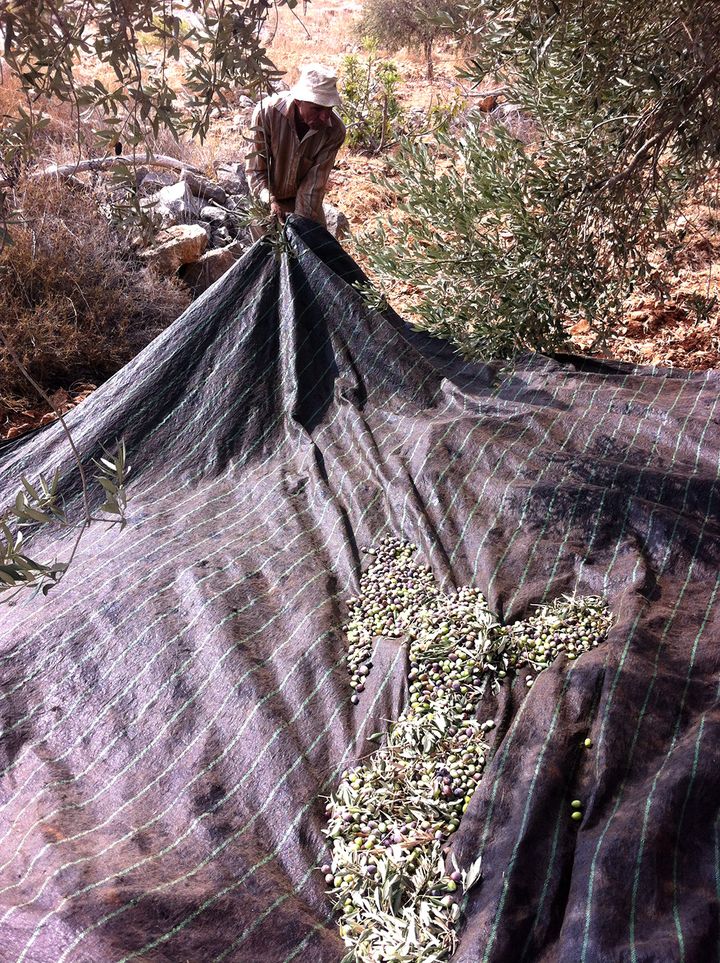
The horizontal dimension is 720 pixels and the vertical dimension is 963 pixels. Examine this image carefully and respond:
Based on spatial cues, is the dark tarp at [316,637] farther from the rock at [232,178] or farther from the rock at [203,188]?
the rock at [232,178]

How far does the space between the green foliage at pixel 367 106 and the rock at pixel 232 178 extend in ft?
6.11

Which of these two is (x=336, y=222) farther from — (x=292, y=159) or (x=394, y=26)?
(x=394, y=26)

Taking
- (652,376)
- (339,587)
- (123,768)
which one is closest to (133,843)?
(123,768)

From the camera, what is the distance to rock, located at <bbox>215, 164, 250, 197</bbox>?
29.5ft

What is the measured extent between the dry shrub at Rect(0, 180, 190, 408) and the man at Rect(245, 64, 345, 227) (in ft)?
4.82

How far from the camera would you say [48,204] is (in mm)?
6230

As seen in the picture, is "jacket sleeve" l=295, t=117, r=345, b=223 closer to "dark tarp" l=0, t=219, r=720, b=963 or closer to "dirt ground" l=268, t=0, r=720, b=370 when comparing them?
"dirt ground" l=268, t=0, r=720, b=370

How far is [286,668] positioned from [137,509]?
4.48ft

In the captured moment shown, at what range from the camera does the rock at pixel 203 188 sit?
7927 mm

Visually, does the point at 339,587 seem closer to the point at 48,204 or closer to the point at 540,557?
the point at 540,557

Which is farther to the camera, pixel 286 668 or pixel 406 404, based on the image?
pixel 406 404

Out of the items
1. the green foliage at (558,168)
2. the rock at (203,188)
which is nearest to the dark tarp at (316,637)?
the green foliage at (558,168)

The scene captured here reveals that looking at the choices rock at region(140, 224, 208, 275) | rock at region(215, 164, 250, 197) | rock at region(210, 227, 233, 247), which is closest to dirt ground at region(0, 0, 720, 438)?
rock at region(215, 164, 250, 197)

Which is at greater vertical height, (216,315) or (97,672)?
(216,315)
